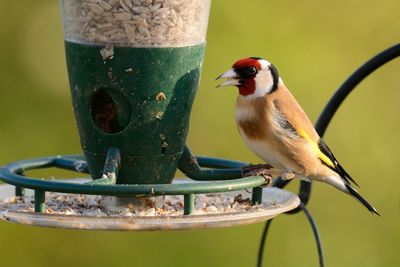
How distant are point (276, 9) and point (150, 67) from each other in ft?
7.23

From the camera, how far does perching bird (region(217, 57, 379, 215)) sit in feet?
15.8

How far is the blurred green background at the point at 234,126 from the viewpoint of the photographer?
622 centimetres

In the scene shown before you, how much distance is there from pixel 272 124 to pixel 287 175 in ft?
0.77

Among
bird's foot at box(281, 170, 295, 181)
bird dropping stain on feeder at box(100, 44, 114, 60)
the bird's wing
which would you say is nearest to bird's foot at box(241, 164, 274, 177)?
bird's foot at box(281, 170, 295, 181)

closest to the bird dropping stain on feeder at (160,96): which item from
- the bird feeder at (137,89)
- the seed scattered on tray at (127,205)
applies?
the bird feeder at (137,89)

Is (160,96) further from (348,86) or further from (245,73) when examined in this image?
(348,86)

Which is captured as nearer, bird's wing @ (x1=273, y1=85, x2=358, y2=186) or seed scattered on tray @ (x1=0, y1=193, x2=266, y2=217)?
seed scattered on tray @ (x1=0, y1=193, x2=266, y2=217)

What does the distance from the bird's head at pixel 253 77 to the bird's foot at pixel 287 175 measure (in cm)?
36

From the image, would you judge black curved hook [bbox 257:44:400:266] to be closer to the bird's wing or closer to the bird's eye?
the bird's wing

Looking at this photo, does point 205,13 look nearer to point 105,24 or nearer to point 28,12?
point 105,24

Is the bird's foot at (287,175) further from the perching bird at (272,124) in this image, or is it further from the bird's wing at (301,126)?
the bird's wing at (301,126)

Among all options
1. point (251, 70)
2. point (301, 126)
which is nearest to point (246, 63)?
point (251, 70)

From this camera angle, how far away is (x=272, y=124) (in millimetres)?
4844

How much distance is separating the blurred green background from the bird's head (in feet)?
4.43
